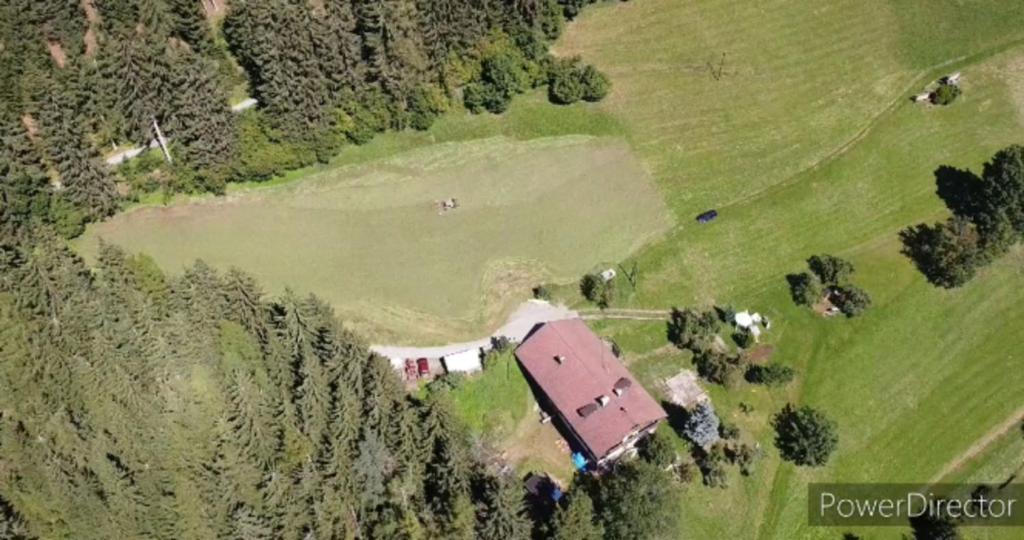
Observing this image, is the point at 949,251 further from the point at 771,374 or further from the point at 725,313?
the point at 725,313

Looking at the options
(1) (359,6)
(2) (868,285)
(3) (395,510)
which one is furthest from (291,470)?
(2) (868,285)

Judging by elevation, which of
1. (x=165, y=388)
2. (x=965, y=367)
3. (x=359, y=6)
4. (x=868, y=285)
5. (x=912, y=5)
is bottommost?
(x=965, y=367)

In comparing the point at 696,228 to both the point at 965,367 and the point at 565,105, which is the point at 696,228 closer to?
the point at 565,105

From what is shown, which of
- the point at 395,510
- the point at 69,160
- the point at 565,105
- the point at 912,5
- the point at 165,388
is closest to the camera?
the point at 395,510

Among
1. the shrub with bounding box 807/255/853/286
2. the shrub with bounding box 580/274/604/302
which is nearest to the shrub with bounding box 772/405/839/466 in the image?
the shrub with bounding box 807/255/853/286

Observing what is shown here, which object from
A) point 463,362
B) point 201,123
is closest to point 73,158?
point 201,123

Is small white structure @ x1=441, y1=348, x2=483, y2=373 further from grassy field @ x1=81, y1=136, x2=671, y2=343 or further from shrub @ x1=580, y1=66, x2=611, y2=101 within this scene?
shrub @ x1=580, y1=66, x2=611, y2=101

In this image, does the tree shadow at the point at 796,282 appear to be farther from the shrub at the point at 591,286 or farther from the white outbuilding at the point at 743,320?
the shrub at the point at 591,286
